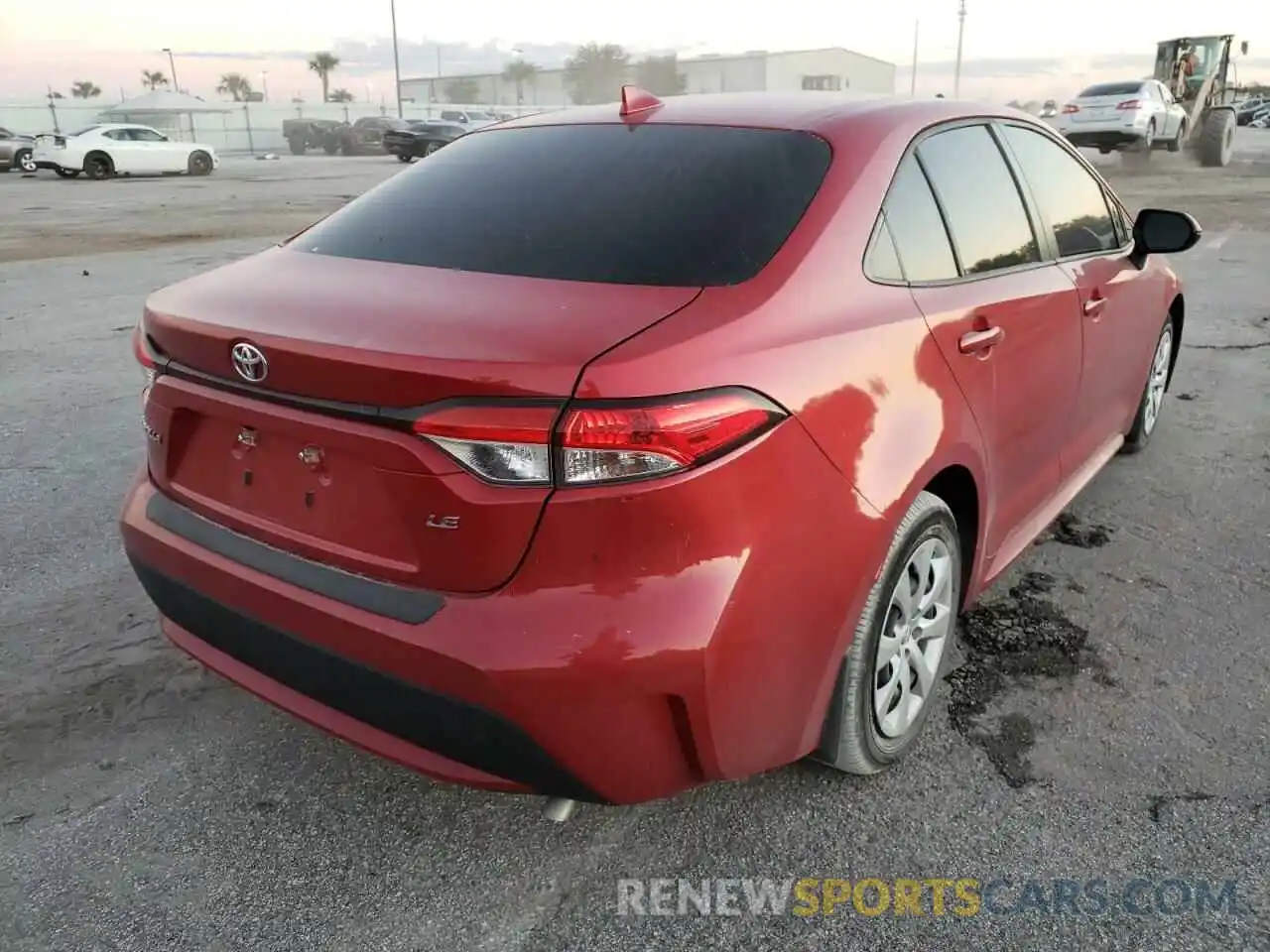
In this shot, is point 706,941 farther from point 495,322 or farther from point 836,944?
point 495,322

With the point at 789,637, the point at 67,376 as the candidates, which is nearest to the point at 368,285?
the point at 789,637

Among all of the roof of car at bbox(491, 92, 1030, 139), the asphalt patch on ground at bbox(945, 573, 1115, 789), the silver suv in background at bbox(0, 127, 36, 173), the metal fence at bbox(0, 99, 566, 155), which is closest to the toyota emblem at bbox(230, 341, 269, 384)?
the roof of car at bbox(491, 92, 1030, 139)

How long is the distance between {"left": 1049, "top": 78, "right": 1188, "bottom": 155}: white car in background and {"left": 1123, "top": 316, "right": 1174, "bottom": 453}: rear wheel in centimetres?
1808

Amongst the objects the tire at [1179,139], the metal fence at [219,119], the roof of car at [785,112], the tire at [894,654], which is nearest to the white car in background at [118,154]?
the metal fence at [219,119]

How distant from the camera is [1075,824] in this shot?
239cm

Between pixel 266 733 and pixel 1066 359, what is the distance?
103 inches

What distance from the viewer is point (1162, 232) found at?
12.6 feet

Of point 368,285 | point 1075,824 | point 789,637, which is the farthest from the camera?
point 1075,824

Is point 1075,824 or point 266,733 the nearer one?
point 1075,824

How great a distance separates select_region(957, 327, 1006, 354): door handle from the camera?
2.53 meters

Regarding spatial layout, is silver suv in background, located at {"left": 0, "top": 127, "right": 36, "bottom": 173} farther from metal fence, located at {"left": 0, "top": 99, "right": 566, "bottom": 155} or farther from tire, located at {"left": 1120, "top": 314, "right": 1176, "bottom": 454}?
tire, located at {"left": 1120, "top": 314, "right": 1176, "bottom": 454}

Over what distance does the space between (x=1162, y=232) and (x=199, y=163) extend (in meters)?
29.4

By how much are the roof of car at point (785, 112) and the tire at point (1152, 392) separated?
6.55 ft

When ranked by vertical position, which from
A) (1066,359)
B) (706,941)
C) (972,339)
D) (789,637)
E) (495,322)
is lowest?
(706,941)
